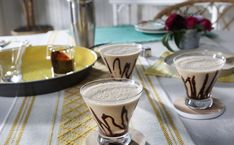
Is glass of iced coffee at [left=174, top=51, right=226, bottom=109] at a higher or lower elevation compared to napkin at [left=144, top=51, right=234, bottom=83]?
higher

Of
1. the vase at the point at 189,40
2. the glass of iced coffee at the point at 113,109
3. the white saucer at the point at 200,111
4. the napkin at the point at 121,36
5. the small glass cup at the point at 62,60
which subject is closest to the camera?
the glass of iced coffee at the point at 113,109

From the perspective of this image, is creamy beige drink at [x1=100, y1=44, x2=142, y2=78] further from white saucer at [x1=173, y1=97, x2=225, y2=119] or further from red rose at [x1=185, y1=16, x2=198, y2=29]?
red rose at [x1=185, y1=16, x2=198, y2=29]

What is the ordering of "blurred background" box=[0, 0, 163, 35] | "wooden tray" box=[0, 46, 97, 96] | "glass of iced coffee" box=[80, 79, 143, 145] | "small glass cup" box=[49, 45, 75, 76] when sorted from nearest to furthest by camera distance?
"glass of iced coffee" box=[80, 79, 143, 145]
"wooden tray" box=[0, 46, 97, 96]
"small glass cup" box=[49, 45, 75, 76]
"blurred background" box=[0, 0, 163, 35]

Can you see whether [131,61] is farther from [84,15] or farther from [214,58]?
[84,15]

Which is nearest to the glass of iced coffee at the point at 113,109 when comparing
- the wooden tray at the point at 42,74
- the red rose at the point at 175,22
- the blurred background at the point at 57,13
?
the wooden tray at the point at 42,74

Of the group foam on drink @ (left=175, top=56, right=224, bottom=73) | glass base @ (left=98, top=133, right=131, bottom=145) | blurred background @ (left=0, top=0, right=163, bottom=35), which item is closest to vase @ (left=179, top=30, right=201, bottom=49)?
foam on drink @ (left=175, top=56, right=224, bottom=73)

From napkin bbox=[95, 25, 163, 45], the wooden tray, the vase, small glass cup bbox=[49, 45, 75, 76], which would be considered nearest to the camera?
the wooden tray

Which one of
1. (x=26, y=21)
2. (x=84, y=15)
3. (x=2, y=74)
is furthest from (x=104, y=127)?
(x=26, y=21)

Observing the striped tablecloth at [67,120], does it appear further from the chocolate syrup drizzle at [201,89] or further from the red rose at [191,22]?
the red rose at [191,22]
